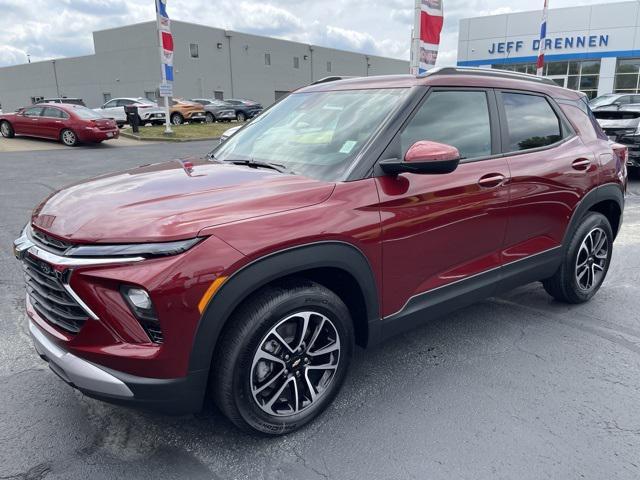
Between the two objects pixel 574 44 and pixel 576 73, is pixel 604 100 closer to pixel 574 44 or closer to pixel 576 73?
pixel 574 44

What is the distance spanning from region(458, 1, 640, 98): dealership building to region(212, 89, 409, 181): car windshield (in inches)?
1329

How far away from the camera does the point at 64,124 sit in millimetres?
16688

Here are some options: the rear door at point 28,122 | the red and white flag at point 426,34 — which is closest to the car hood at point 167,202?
the red and white flag at point 426,34

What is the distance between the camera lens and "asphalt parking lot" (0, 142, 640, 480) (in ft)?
7.79

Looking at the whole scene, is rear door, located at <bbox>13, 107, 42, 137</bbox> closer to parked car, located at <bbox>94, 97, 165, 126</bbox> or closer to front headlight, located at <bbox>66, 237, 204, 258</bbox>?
parked car, located at <bbox>94, 97, 165, 126</bbox>

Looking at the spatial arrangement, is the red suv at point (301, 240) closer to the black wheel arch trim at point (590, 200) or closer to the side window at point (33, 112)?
the black wheel arch trim at point (590, 200)

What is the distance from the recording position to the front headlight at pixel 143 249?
2.03 meters

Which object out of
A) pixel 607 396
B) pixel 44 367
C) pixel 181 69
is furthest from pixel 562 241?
pixel 181 69

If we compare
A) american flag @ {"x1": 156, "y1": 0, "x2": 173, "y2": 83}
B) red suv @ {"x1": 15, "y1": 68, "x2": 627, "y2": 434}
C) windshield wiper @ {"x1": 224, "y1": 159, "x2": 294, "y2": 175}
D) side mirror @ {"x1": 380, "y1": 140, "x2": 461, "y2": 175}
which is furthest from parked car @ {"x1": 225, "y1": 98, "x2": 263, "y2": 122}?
side mirror @ {"x1": 380, "y1": 140, "x2": 461, "y2": 175}

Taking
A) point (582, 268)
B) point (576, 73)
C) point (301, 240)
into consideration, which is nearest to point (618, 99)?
point (582, 268)

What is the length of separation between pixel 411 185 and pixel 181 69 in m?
44.0

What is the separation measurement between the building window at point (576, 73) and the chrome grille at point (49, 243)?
34.5 m

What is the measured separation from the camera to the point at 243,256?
2146 millimetres

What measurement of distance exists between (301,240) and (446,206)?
1.05 m
